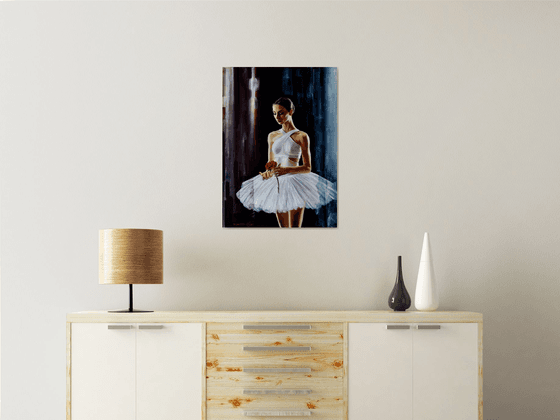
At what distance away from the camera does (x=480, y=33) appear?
279 centimetres

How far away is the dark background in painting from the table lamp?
20.6 inches

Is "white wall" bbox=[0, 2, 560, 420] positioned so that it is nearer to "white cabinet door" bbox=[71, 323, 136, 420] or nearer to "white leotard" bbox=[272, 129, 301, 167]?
"white leotard" bbox=[272, 129, 301, 167]

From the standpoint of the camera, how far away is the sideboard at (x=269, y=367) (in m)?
2.31

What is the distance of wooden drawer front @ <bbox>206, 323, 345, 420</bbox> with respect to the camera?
2314 mm

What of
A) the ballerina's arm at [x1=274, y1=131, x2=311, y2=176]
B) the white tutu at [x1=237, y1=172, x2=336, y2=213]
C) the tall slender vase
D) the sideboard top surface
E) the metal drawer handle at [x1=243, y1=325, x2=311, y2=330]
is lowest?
the metal drawer handle at [x1=243, y1=325, x2=311, y2=330]

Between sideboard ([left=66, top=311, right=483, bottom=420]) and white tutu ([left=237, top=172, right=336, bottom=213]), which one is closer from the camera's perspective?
sideboard ([left=66, top=311, right=483, bottom=420])

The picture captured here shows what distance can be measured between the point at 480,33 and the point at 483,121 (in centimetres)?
53

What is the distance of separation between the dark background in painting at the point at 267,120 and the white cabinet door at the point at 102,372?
901 millimetres

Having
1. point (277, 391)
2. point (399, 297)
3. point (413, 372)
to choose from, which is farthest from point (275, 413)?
point (399, 297)

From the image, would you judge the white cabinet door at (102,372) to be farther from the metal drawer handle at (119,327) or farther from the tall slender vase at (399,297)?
the tall slender vase at (399,297)

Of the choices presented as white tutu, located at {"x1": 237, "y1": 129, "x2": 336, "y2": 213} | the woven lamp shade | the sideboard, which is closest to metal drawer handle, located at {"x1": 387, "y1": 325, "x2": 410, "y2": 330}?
the sideboard

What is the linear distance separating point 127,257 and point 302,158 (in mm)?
1123

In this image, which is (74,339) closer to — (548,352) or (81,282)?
(81,282)

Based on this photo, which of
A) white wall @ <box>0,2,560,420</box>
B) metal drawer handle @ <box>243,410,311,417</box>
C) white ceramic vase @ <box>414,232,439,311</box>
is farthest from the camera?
white wall @ <box>0,2,560,420</box>
